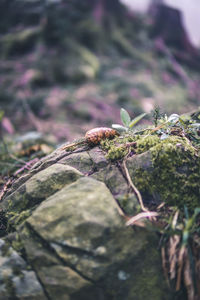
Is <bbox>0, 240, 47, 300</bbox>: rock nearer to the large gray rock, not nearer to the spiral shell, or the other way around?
the large gray rock

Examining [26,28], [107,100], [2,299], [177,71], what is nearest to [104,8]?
[26,28]

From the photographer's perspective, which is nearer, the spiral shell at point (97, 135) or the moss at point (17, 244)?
the moss at point (17, 244)

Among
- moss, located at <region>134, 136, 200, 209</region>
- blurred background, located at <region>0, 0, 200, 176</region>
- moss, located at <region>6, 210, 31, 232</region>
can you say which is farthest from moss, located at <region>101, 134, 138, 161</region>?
blurred background, located at <region>0, 0, 200, 176</region>

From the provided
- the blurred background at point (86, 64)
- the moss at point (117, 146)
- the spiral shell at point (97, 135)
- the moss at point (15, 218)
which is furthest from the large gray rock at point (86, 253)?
the blurred background at point (86, 64)

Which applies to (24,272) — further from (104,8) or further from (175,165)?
(104,8)

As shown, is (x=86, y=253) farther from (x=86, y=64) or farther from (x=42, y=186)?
(x=86, y=64)

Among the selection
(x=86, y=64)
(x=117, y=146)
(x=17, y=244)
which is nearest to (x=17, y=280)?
(x=17, y=244)

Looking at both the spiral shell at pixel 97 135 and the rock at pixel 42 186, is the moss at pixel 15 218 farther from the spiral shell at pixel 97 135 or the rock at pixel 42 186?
the spiral shell at pixel 97 135
